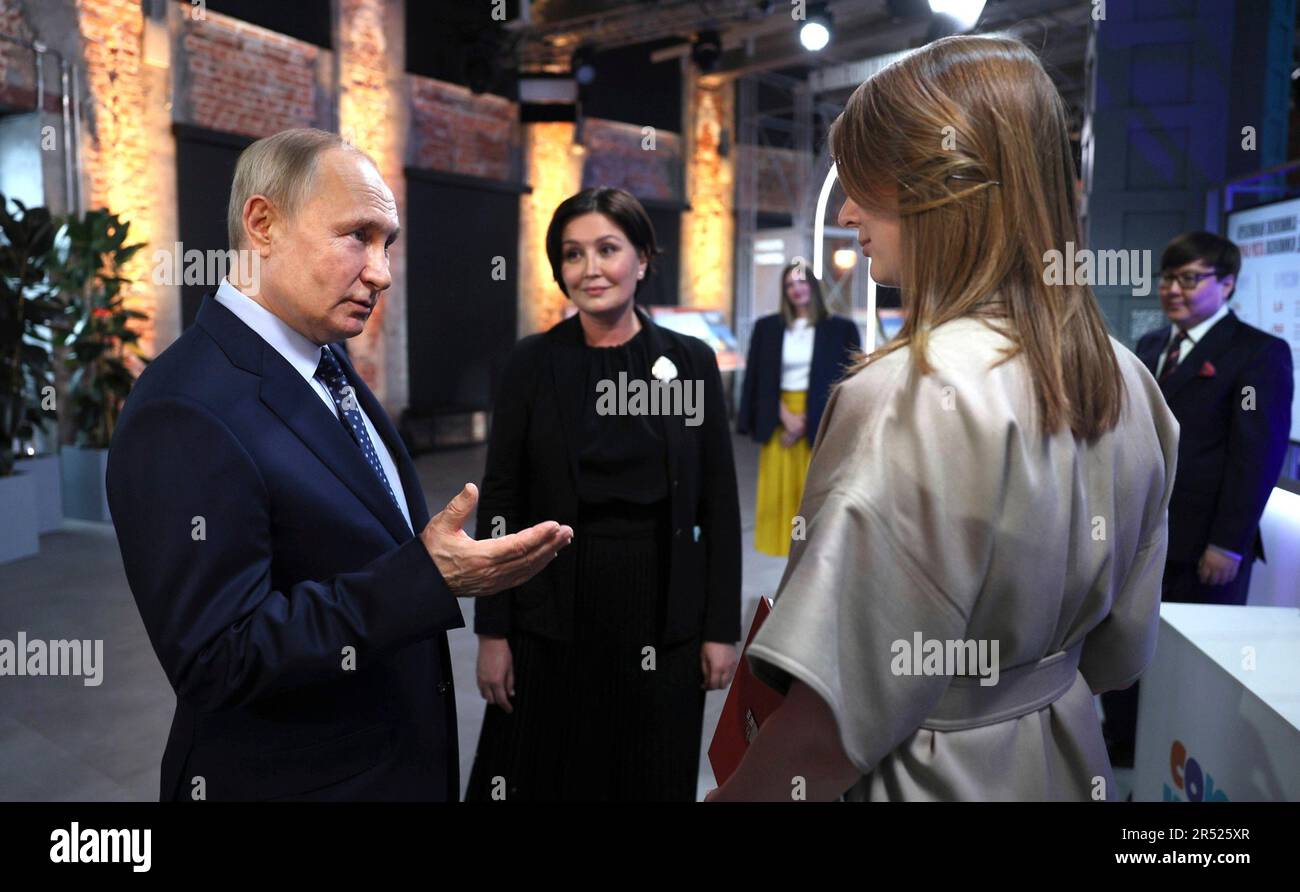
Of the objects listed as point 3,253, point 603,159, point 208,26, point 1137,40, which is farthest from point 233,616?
point 603,159

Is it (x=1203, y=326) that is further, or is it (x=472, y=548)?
(x=1203, y=326)

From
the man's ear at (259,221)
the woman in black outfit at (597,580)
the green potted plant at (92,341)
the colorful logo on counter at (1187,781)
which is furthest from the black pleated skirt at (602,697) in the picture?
the green potted plant at (92,341)

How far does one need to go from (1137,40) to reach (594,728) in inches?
146

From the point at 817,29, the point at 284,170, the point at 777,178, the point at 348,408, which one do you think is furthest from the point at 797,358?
the point at 777,178

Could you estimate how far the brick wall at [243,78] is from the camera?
7516 millimetres

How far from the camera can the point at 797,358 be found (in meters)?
4.73

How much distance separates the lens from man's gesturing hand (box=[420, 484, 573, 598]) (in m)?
1.18

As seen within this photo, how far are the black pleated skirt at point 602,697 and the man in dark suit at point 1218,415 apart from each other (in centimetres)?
179

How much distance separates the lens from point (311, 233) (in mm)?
1282

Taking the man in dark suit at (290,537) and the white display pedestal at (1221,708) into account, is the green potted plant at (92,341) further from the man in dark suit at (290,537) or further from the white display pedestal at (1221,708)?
the white display pedestal at (1221,708)

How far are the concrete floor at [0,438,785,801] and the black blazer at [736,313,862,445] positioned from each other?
907mm

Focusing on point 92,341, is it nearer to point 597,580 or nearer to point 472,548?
point 597,580

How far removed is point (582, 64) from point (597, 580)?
8973 millimetres
